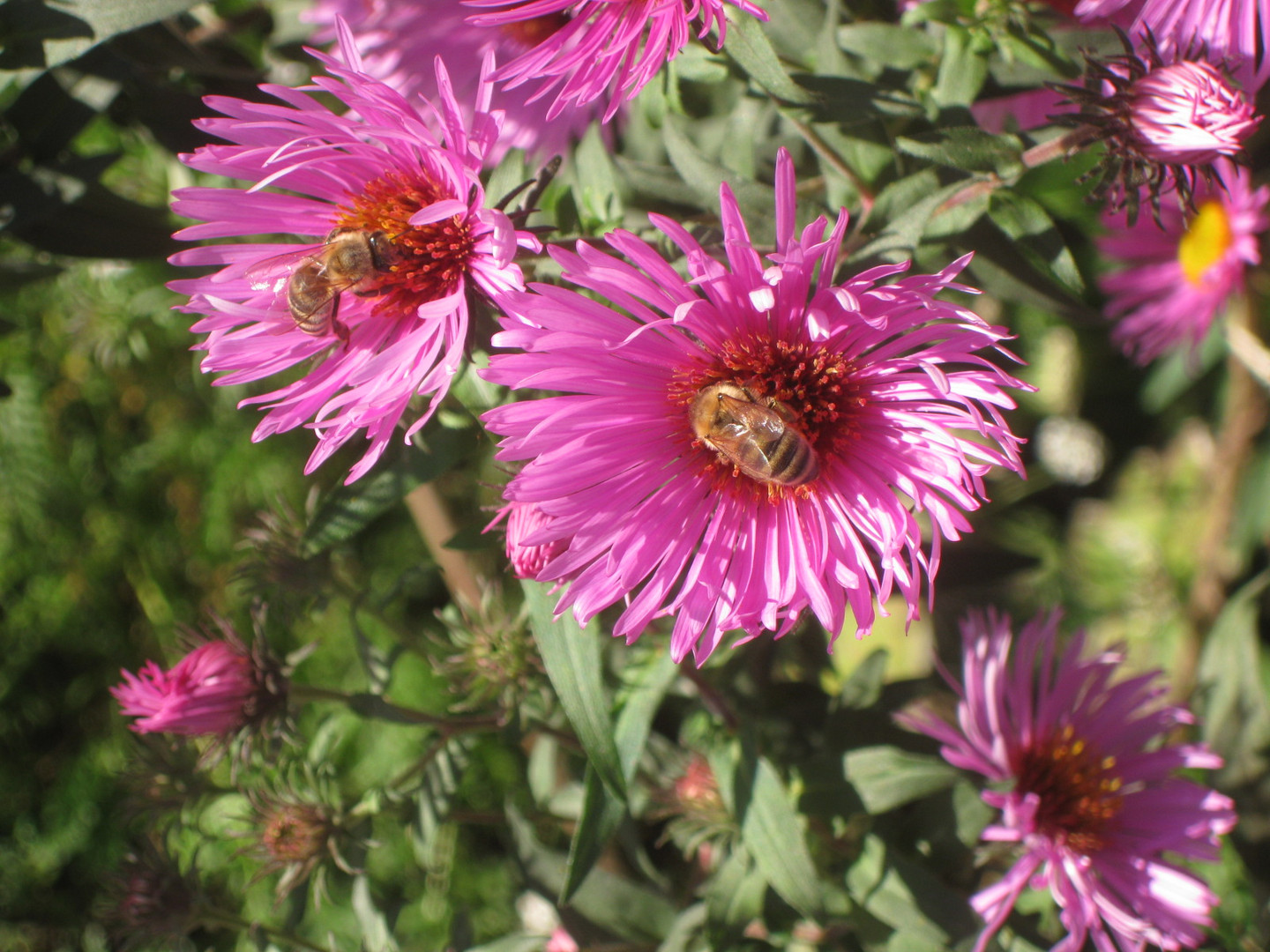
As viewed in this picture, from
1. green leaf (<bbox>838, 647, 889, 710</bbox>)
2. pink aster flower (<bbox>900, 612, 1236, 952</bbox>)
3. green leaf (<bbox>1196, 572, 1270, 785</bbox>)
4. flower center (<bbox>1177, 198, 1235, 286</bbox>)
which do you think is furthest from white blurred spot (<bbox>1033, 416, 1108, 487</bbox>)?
green leaf (<bbox>838, 647, 889, 710</bbox>)

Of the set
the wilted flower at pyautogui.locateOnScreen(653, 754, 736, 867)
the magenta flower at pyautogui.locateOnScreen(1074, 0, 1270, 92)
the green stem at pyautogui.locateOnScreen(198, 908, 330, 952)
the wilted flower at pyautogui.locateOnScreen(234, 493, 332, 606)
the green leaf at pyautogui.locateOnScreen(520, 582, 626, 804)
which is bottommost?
the green stem at pyautogui.locateOnScreen(198, 908, 330, 952)

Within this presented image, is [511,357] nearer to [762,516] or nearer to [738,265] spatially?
[738,265]

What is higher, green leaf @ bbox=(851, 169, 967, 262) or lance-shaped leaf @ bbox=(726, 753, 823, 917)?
green leaf @ bbox=(851, 169, 967, 262)

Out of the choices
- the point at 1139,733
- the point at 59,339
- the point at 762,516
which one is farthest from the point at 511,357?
the point at 59,339

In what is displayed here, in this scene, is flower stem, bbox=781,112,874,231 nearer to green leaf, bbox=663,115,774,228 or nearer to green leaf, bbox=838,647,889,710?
green leaf, bbox=663,115,774,228

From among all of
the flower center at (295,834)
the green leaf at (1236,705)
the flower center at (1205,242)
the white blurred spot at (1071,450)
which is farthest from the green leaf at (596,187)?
the white blurred spot at (1071,450)

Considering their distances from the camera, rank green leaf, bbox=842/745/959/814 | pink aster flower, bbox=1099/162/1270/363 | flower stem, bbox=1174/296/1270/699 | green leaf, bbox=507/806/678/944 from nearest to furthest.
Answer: green leaf, bbox=842/745/959/814 → green leaf, bbox=507/806/678/944 → pink aster flower, bbox=1099/162/1270/363 → flower stem, bbox=1174/296/1270/699

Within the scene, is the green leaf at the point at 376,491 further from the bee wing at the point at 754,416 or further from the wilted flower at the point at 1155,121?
the wilted flower at the point at 1155,121

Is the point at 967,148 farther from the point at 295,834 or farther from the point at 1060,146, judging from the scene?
the point at 295,834
